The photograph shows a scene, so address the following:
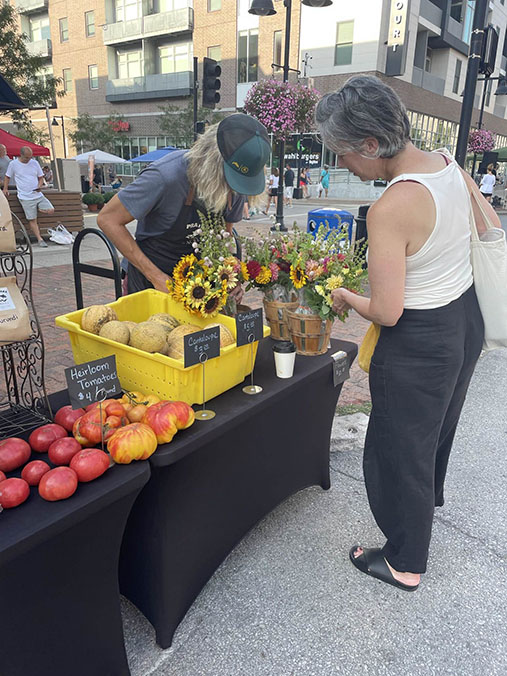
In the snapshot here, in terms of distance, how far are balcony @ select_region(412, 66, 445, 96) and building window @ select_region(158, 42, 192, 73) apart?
13482mm

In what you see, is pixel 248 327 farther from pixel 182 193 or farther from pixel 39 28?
pixel 39 28

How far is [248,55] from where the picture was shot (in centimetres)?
2714

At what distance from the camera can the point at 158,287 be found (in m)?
2.34

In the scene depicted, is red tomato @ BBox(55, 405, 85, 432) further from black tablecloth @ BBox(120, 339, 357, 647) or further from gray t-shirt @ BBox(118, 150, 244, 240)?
gray t-shirt @ BBox(118, 150, 244, 240)

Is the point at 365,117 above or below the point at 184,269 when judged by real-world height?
above

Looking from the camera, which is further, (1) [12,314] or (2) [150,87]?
(2) [150,87]

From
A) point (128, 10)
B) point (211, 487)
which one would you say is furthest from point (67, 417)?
point (128, 10)

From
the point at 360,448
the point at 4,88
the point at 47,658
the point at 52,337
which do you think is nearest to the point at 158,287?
the point at 47,658

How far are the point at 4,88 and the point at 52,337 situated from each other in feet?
12.1

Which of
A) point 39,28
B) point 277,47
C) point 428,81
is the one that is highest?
point 39,28

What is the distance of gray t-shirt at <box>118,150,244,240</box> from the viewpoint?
2.31 meters

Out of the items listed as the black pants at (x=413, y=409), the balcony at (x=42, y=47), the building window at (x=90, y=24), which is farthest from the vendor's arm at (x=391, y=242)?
the balcony at (x=42, y=47)

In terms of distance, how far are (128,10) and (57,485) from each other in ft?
124

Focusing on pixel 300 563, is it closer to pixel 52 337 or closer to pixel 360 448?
pixel 360 448
